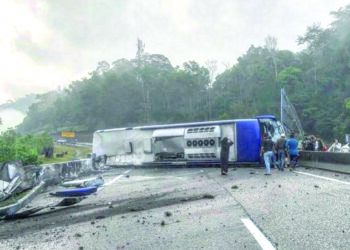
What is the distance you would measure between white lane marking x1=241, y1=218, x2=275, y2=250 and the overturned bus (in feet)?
56.0

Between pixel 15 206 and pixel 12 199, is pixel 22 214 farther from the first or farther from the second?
pixel 12 199

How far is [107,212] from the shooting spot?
840 cm

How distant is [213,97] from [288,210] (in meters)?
Result: 99.3

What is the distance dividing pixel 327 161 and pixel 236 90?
87.1 meters

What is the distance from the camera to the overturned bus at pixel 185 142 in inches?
926

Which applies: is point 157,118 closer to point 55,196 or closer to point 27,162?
point 27,162

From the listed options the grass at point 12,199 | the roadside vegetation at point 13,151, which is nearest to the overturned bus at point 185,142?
Answer: the roadside vegetation at point 13,151

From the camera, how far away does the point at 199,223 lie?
6.71 m

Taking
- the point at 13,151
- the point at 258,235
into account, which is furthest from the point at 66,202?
the point at 13,151

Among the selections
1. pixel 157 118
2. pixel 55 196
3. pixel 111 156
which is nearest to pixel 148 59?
pixel 157 118

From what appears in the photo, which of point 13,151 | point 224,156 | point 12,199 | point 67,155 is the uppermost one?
point 13,151

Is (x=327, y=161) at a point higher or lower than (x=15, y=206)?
higher

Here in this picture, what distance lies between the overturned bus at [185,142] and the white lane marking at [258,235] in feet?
56.0

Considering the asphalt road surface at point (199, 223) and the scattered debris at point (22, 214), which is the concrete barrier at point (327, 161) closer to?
the asphalt road surface at point (199, 223)
